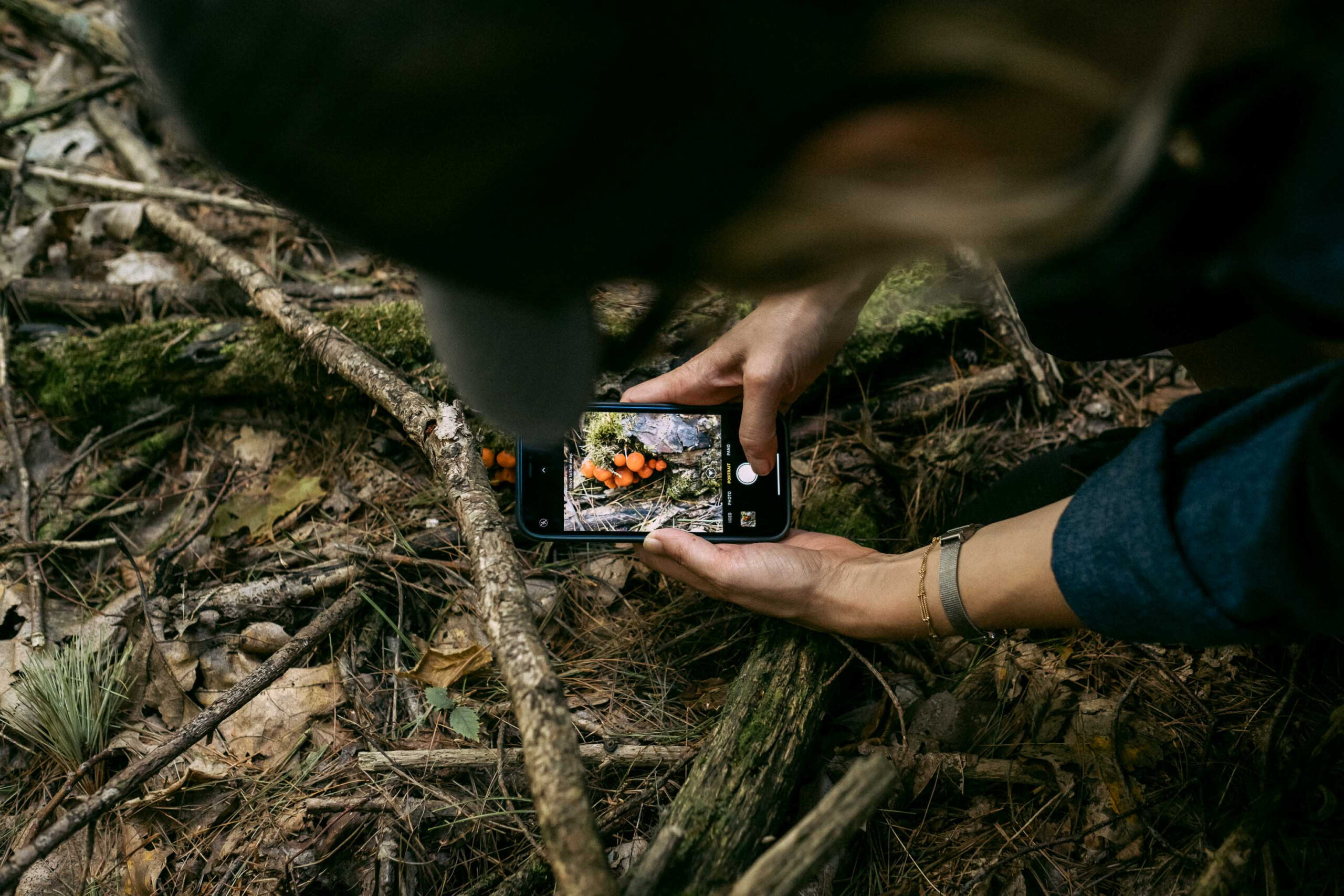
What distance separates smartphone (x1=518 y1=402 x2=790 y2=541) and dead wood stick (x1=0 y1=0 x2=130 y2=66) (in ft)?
10.5

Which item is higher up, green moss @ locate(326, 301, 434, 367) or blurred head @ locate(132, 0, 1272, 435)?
green moss @ locate(326, 301, 434, 367)

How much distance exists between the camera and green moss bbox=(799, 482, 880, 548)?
2.07 meters

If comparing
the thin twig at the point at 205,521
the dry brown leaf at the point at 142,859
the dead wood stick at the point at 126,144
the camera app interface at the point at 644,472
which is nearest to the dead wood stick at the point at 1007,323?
the camera app interface at the point at 644,472

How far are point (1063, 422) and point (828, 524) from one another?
3.15 ft

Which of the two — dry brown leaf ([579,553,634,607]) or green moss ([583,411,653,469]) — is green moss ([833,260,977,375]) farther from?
dry brown leaf ([579,553,634,607])

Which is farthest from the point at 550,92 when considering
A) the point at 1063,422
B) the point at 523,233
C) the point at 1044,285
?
the point at 1063,422

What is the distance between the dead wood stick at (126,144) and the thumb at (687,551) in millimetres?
2700

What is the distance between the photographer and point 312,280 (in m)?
A: 2.72

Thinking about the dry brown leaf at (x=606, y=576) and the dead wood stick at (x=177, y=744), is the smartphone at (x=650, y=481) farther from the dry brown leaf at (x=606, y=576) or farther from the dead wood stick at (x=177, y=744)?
the dead wood stick at (x=177, y=744)

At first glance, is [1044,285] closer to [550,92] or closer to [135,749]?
[550,92]

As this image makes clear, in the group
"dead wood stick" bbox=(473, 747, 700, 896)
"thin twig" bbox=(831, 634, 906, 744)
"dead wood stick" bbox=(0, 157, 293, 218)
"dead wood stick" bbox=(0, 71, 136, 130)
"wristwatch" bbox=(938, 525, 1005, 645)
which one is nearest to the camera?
"dead wood stick" bbox=(473, 747, 700, 896)

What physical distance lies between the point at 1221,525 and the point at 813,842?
0.79 metres

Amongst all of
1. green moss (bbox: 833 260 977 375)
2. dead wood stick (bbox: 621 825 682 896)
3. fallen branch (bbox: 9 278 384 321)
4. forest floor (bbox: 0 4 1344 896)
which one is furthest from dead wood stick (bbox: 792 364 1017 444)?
fallen branch (bbox: 9 278 384 321)

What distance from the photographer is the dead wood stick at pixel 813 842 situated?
3.19 feet
